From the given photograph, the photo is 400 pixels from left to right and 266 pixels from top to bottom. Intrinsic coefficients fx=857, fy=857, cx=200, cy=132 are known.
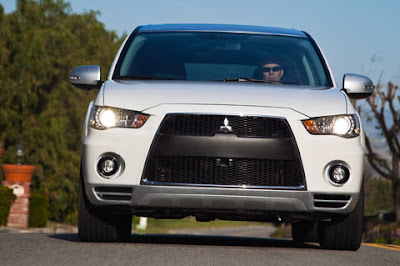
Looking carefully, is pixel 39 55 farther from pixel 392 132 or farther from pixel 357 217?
pixel 357 217

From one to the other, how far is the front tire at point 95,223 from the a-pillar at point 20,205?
81.6 ft

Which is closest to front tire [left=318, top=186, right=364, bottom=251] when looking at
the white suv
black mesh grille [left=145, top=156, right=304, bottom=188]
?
the white suv

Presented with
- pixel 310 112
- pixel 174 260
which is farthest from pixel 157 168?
pixel 310 112

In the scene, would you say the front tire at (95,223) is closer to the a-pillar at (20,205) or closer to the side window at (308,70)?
the side window at (308,70)

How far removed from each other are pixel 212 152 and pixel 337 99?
121cm

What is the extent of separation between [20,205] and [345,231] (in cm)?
2608

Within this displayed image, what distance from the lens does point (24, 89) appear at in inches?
1545

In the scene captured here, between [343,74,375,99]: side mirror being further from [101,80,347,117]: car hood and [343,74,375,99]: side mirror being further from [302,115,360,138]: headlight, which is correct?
[302,115,360,138]: headlight

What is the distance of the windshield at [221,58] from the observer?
7.63 metres

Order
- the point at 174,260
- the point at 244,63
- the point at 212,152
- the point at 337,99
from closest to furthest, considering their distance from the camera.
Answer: the point at 174,260
the point at 212,152
the point at 337,99
the point at 244,63

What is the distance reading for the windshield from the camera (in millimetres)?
7633

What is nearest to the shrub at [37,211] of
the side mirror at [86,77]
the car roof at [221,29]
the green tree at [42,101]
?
the green tree at [42,101]

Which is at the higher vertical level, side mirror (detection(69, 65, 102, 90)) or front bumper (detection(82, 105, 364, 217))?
side mirror (detection(69, 65, 102, 90))

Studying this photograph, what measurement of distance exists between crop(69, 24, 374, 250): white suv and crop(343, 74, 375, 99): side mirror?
0.35 metres
